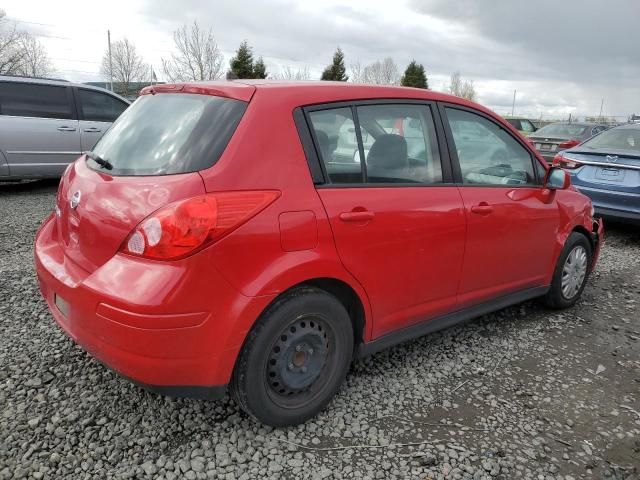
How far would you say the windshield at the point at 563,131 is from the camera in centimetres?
1312

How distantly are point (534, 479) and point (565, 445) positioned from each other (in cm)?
35

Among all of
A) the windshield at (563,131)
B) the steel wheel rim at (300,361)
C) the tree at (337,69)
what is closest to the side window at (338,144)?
the steel wheel rim at (300,361)

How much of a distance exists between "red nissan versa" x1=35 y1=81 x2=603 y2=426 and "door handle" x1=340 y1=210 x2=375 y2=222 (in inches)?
0.5

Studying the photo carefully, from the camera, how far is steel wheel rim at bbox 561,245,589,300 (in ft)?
13.6

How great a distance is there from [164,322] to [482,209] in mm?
2043

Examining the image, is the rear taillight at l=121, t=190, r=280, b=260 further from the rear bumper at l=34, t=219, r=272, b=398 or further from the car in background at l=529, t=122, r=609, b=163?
the car in background at l=529, t=122, r=609, b=163

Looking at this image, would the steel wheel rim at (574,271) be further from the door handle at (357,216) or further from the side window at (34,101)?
the side window at (34,101)

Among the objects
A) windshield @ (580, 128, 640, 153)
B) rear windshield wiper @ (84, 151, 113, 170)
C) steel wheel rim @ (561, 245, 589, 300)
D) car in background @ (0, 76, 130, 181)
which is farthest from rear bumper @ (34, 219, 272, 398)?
windshield @ (580, 128, 640, 153)

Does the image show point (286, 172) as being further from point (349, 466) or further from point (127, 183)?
point (349, 466)

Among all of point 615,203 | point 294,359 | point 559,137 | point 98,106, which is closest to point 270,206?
point 294,359

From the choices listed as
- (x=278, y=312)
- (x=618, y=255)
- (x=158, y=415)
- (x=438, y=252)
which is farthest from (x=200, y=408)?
(x=618, y=255)

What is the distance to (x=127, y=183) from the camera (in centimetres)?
231

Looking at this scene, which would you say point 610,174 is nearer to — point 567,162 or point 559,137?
point 567,162

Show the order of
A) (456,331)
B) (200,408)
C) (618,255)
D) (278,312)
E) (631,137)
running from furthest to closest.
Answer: (631,137) → (618,255) → (456,331) → (200,408) → (278,312)
